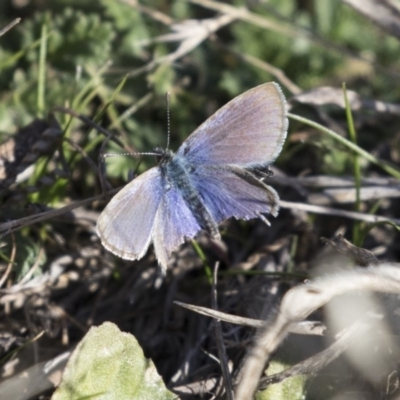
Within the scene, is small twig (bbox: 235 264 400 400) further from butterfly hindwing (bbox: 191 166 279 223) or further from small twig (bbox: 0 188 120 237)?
small twig (bbox: 0 188 120 237)

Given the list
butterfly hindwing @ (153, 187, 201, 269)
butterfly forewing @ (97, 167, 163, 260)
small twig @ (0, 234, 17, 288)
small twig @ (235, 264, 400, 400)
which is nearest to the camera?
small twig @ (235, 264, 400, 400)

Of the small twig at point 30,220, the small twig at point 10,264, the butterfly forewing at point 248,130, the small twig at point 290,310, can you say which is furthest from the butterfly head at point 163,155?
the small twig at point 290,310

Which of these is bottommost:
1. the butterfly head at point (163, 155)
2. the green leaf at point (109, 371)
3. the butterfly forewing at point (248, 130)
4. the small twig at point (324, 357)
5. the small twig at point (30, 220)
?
the small twig at point (324, 357)

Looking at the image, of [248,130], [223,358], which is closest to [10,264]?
[223,358]

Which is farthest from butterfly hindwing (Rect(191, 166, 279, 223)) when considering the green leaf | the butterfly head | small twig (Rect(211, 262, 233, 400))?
the green leaf

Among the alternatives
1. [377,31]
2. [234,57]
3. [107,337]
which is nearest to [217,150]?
[107,337]

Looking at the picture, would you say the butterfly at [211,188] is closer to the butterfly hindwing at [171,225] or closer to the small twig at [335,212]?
the butterfly hindwing at [171,225]

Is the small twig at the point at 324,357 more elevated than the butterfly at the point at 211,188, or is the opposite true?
the butterfly at the point at 211,188

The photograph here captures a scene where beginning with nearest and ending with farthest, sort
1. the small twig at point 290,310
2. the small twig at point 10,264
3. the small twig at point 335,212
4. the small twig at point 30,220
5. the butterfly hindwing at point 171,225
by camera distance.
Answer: the small twig at point 290,310 → the butterfly hindwing at point 171,225 → the small twig at point 30,220 → the small twig at point 10,264 → the small twig at point 335,212
